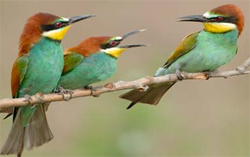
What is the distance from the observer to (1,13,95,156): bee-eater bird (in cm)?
339

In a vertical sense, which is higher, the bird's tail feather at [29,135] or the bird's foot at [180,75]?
the bird's foot at [180,75]

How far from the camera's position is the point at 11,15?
6934 millimetres

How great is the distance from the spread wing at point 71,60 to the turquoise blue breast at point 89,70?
2 centimetres

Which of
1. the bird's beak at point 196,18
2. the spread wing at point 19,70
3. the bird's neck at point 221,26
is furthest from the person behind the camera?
the bird's neck at point 221,26

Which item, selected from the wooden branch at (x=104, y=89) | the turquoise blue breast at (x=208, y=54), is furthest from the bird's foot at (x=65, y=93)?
the turquoise blue breast at (x=208, y=54)

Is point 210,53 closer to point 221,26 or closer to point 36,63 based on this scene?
point 221,26

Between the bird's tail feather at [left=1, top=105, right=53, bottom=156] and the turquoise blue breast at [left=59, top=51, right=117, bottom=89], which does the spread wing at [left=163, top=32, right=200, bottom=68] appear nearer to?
the turquoise blue breast at [left=59, top=51, right=117, bottom=89]

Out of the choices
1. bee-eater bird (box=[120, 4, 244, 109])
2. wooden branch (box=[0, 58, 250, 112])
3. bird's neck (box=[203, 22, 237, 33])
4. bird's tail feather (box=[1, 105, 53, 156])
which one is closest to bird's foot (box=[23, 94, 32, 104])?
wooden branch (box=[0, 58, 250, 112])

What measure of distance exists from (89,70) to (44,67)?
8.4 inches

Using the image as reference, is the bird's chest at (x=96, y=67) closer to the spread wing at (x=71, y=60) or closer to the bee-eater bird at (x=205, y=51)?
the spread wing at (x=71, y=60)

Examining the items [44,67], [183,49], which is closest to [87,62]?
[44,67]

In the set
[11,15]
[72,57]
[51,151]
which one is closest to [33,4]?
[11,15]

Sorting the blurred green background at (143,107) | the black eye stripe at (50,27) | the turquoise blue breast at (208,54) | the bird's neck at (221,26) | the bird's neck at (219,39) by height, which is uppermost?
the black eye stripe at (50,27)

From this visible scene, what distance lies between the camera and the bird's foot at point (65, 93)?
132 inches
